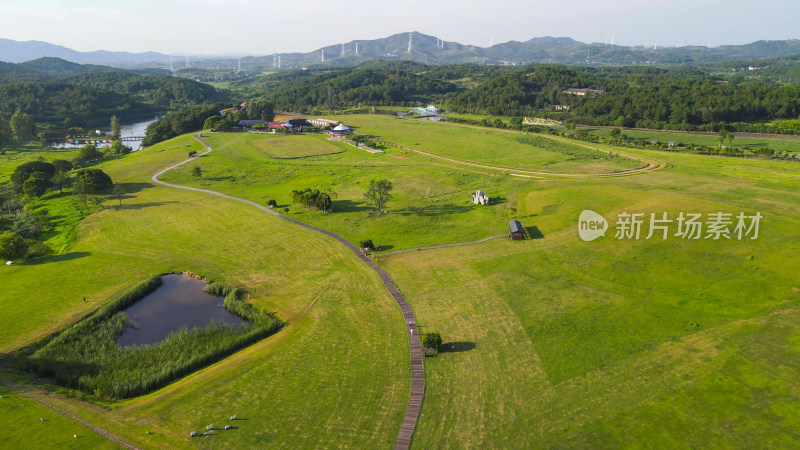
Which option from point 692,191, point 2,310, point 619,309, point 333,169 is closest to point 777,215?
point 692,191

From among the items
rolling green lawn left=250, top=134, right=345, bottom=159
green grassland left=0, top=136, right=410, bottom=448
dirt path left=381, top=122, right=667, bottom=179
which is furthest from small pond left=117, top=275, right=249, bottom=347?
rolling green lawn left=250, top=134, right=345, bottom=159

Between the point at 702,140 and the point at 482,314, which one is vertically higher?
the point at 702,140

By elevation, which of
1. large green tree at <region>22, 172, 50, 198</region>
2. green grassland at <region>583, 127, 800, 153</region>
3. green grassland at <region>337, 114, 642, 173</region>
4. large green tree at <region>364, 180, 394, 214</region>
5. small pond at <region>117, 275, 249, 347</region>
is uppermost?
green grassland at <region>583, 127, 800, 153</region>

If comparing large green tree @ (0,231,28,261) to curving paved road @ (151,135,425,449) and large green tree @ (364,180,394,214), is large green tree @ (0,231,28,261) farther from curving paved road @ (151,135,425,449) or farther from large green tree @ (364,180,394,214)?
large green tree @ (364,180,394,214)

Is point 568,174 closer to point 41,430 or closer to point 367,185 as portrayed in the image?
point 367,185

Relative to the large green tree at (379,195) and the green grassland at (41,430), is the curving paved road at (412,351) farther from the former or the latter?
the green grassland at (41,430)

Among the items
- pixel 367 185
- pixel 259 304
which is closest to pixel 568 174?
pixel 367 185

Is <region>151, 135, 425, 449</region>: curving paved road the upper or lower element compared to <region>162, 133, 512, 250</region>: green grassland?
lower

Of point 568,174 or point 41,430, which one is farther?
point 568,174
